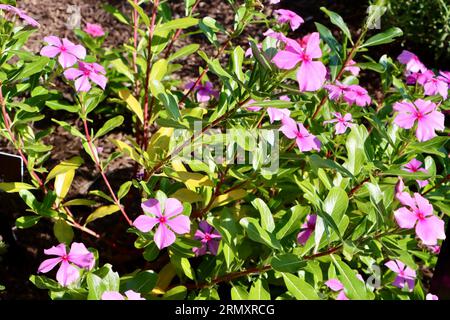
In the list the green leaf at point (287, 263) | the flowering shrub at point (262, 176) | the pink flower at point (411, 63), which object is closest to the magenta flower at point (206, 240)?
the flowering shrub at point (262, 176)

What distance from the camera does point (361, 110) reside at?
2.01 m

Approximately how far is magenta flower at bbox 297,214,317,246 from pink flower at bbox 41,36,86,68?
813mm

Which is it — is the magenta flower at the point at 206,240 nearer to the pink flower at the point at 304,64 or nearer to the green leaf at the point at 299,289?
the green leaf at the point at 299,289

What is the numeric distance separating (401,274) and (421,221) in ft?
1.91

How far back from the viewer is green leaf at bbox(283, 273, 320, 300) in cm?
146

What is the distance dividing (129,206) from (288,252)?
911mm

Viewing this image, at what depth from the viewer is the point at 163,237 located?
144cm

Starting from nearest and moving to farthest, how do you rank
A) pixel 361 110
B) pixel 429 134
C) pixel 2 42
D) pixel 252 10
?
pixel 429 134 < pixel 2 42 < pixel 252 10 < pixel 361 110

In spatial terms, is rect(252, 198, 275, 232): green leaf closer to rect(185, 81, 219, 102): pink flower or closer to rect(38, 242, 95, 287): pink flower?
rect(38, 242, 95, 287): pink flower

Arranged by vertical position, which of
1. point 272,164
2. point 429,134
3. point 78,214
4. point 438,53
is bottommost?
point 78,214

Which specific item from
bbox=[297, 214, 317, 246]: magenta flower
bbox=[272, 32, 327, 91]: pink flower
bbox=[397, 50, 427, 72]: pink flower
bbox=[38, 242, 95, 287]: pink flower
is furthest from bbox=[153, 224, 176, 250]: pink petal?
bbox=[397, 50, 427, 72]: pink flower

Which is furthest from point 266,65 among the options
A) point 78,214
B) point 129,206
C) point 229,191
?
point 78,214

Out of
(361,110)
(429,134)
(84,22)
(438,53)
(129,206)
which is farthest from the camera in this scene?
(84,22)
